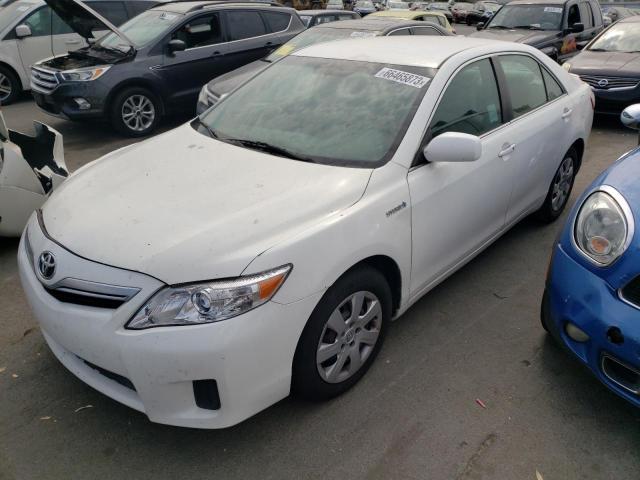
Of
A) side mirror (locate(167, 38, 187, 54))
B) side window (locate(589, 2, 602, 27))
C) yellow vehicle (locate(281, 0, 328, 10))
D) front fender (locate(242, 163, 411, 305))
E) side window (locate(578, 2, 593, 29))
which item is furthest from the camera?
yellow vehicle (locate(281, 0, 328, 10))

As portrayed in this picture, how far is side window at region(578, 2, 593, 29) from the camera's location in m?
10.4

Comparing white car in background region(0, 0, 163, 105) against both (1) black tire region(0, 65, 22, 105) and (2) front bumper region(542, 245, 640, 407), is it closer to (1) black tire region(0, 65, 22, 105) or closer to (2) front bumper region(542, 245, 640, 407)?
(1) black tire region(0, 65, 22, 105)

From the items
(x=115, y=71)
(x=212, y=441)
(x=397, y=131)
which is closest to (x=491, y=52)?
(x=397, y=131)

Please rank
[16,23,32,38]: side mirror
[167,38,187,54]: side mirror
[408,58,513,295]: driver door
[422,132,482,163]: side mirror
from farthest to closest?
1. [16,23,32,38]: side mirror
2. [167,38,187,54]: side mirror
3. [408,58,513,295]: driver door
4. [422,132,482,163]: side mirror

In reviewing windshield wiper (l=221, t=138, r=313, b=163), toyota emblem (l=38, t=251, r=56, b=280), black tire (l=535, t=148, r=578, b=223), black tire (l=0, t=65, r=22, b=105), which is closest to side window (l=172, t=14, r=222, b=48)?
black tire (l=0, t=65, r=22, b=105)

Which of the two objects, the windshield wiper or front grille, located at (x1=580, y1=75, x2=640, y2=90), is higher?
the windshield wiper

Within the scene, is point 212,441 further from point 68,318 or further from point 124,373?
point 68,318

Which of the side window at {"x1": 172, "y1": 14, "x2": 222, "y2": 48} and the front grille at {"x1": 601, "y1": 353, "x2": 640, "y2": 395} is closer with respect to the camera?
the front grille at {"x1": 601, "y1": 353, "x2": 640, "y2": 395}

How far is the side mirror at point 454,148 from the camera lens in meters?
2.61

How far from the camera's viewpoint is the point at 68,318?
83.5 inches

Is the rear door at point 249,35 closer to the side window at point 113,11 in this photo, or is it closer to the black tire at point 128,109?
the black tire at point 128,109

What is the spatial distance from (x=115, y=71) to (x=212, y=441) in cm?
582

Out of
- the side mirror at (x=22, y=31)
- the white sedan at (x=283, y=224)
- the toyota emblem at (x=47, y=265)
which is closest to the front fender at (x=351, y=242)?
the white sedan at (x=283, y=224)

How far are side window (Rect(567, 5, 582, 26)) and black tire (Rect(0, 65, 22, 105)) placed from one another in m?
9.84
